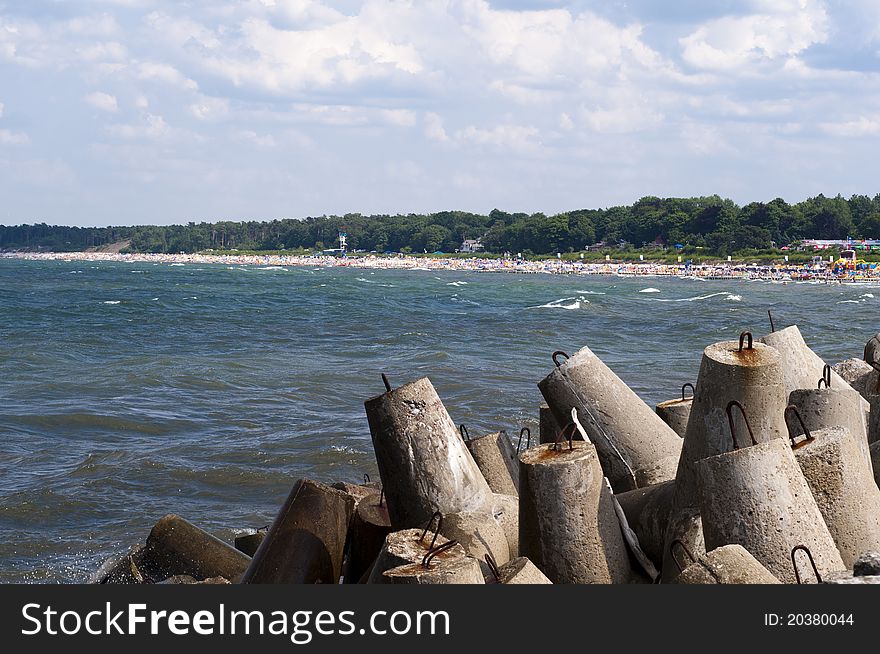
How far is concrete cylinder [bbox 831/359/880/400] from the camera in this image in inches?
325

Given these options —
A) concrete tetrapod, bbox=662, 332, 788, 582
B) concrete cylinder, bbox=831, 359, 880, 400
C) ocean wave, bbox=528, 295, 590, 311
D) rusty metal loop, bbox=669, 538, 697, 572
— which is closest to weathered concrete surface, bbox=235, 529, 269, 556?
concrete tetrapod, bbox=662, 332, 788, 582

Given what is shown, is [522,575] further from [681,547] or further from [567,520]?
[681,547]

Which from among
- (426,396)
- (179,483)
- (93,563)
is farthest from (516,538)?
(179,483)

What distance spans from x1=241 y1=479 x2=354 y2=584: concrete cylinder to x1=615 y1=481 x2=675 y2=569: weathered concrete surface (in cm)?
160

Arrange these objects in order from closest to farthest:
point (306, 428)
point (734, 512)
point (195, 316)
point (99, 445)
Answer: point (734, 512) < point (99, 445) < point (306, 428) < point (195, 316)

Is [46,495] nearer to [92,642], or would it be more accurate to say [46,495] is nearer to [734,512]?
[92,642]

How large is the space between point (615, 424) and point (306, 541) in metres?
2.34

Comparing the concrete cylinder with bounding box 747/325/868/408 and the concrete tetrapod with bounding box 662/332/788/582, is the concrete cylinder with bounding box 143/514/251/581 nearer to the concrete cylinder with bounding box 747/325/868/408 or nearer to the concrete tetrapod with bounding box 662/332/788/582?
the concrete tetrapod with bounding box 662/332/788/582

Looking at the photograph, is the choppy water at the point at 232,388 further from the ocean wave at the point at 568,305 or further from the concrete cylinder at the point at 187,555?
the ocean wave at the point at 568,305

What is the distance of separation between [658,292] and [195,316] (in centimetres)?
3633

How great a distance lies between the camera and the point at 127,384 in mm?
20094

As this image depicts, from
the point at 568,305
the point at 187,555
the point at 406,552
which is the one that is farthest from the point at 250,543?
the point at 568,305

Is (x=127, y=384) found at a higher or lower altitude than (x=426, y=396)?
lower

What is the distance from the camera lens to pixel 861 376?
865 cm
